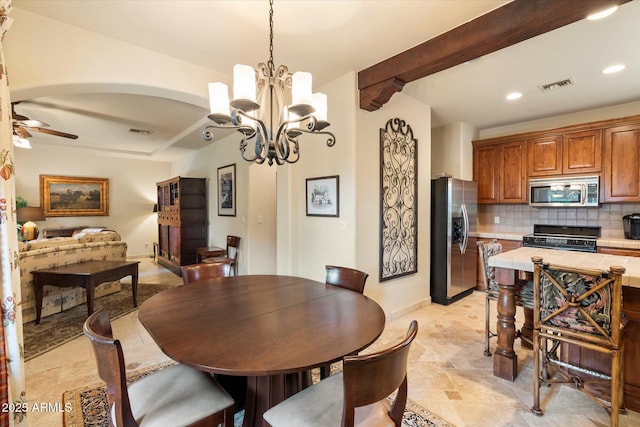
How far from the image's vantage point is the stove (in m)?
3.60

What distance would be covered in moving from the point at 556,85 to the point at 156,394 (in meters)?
4.45

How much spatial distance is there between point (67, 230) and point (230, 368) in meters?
7.53

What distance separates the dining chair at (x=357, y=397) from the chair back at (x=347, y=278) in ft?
2.53

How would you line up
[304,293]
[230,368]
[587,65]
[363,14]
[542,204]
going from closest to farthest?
[230,368], [304,293], [363,14], [587,65], [542,204]

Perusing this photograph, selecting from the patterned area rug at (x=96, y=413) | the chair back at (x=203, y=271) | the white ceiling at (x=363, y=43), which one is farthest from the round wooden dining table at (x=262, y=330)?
the white ceiling at (x=363, y=43)

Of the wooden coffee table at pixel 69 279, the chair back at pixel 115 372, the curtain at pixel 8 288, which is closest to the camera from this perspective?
the chair back at pixel 115 372

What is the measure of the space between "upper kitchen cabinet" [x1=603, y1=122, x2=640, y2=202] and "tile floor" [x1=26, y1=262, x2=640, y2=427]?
250cm

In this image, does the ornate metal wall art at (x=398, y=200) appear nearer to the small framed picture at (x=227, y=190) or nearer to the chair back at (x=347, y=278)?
the chair back at (x=347, y=278)

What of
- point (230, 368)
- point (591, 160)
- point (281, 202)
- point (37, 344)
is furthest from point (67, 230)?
point (591, 160)

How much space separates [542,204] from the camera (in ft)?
13.5

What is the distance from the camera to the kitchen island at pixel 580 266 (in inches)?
68.3

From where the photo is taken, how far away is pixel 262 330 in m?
1.30

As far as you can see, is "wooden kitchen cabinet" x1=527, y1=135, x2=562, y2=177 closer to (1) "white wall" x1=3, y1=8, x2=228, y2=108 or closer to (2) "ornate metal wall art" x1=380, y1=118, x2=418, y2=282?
(2) "ornate metal wall art" x1=380, y1=118, x2=418, y2=282

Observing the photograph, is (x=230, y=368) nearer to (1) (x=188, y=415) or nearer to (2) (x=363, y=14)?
(1) (x=188, y=415)
